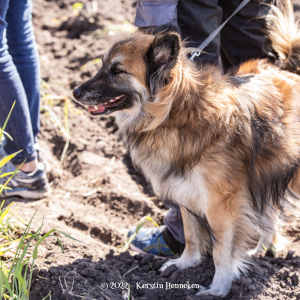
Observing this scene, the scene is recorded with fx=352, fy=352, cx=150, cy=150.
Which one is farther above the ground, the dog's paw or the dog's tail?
the dog's tail

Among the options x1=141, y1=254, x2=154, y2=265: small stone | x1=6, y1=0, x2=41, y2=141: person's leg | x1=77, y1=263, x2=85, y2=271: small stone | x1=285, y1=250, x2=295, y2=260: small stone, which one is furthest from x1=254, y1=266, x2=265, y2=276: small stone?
x1=6, y1=0, x2=41, y2=141: person's leg

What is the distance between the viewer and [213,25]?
8.08 ft

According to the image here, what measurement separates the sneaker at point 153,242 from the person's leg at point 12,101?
1.13 metres

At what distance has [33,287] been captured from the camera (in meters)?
2.08

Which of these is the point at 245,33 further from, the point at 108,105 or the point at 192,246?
the point at 192,246

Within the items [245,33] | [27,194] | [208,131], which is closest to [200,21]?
[245,33]

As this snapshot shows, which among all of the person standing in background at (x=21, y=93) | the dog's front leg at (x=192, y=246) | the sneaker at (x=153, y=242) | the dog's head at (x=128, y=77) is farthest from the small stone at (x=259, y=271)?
the person standing in background at (x=21, y=93)

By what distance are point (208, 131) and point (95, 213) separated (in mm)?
1534

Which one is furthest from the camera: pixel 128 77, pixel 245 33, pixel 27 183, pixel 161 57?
pixel 27 183

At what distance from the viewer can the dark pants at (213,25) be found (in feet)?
7.63

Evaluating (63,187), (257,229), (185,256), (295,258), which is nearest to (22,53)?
(63,187)

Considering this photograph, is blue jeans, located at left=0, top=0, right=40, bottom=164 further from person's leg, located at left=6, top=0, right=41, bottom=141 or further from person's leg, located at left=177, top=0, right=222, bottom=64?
person's leg, located at left=177, top=0, right=222, bottom=64

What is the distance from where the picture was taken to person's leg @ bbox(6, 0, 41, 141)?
2700 mm

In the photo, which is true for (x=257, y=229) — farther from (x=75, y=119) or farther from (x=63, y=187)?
(x=75, y=119)
